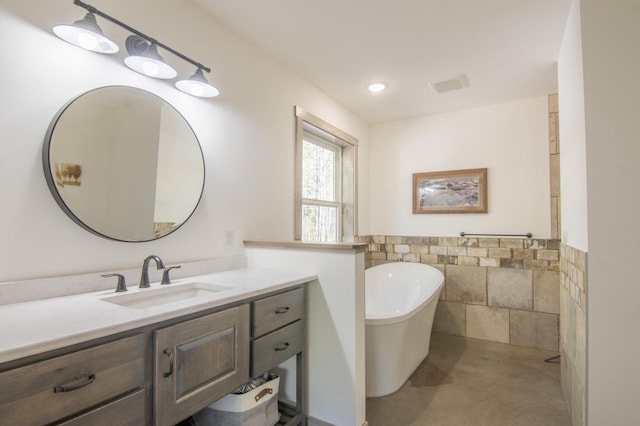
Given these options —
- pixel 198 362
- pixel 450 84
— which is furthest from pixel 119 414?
pixel 450 84

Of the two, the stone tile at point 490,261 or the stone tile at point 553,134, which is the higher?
the stone tile at point 553,134

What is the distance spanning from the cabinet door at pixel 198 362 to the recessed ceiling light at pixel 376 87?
94.1 inches

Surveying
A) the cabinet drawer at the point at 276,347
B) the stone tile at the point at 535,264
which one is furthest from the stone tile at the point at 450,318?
the cabinet drawer at the point at 276,347

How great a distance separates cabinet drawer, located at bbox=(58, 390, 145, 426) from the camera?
0.88 m

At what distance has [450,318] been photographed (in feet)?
11.5

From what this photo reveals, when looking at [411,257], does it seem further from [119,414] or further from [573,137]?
[119,414]

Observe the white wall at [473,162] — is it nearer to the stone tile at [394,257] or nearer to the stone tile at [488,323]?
the stone tile at [394,257]

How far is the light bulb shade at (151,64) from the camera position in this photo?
1530mm

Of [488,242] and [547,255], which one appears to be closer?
[547,255]

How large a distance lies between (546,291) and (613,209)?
6.34 ft

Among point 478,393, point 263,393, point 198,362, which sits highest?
point 198,362

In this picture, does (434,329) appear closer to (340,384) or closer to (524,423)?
(524,423)

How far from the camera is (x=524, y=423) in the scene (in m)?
1.93

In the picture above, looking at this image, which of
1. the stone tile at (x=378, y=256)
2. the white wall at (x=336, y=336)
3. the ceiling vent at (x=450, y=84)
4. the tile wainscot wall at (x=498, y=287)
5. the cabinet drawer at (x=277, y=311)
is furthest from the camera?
the stone tile at (x=378, y=256)
